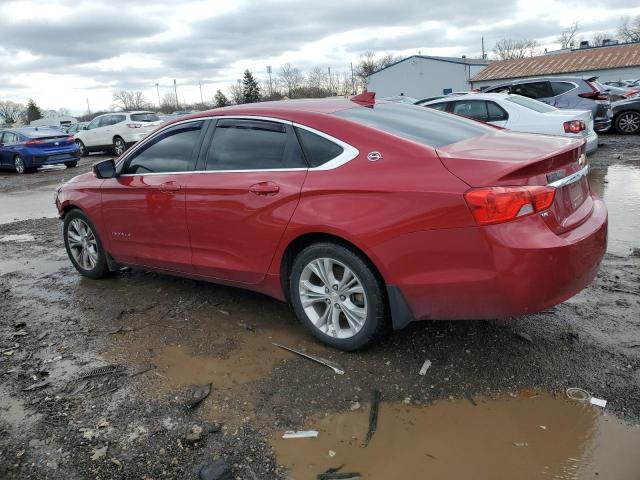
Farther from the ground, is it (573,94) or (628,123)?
(573,94)

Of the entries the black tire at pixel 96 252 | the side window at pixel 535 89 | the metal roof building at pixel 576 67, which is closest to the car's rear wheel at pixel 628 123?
the side window at pixel 535 89

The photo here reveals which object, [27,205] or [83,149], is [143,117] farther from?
[27,205]

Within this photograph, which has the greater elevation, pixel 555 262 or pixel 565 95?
pixel 565 95

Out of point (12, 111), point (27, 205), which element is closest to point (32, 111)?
point (12, 111)

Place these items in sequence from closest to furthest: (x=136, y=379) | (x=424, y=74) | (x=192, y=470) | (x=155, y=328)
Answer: (x=192, y=470) < (x=136, y=379) < (x=155, y=328) < (x=424, y=74)

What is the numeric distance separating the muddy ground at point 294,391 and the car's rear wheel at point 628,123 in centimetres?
1244

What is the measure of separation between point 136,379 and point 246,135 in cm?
180

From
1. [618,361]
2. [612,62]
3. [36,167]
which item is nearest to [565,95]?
[618,361]

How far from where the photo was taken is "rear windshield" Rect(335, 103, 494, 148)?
347 cm

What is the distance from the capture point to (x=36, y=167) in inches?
704

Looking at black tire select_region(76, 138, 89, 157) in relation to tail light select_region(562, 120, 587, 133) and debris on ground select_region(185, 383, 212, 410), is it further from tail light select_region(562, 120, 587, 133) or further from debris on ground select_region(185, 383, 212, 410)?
debris on ground select_region(185, 383, 212, 410)

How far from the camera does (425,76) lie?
48.7 meters

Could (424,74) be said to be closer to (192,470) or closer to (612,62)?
(612,62)

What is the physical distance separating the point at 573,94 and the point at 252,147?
1217cm
